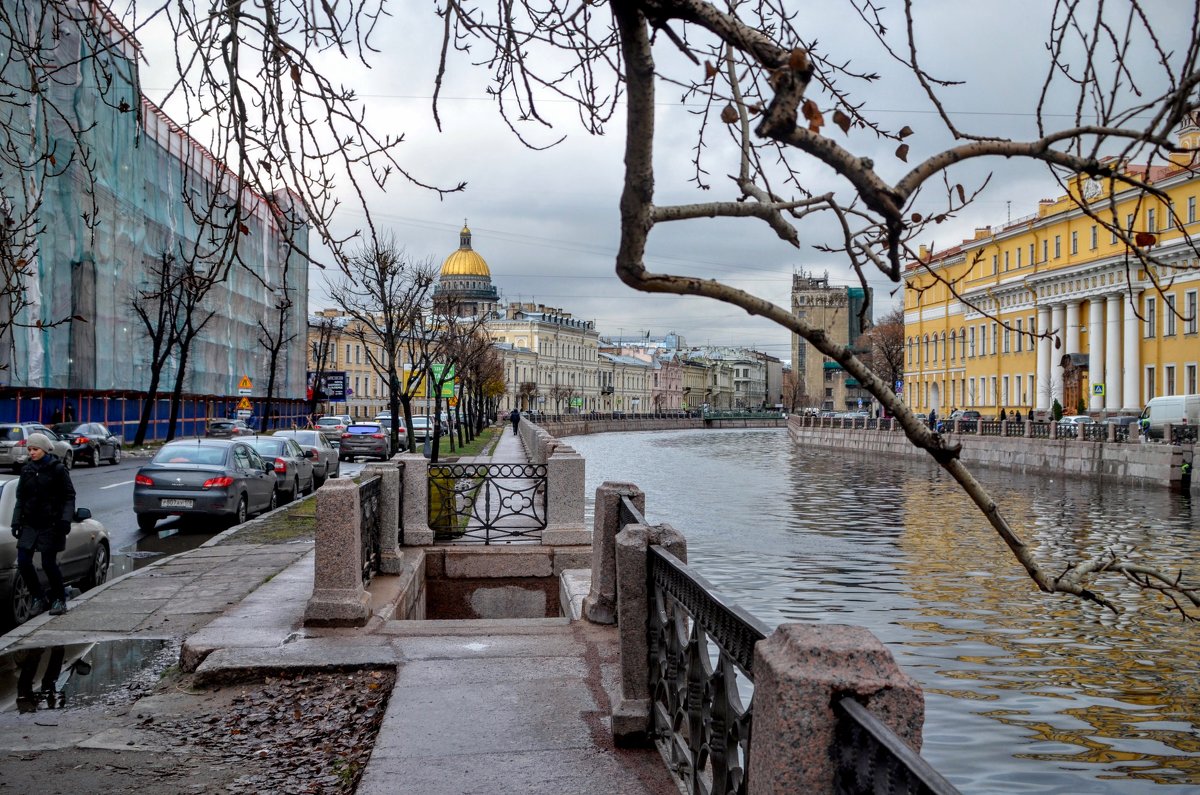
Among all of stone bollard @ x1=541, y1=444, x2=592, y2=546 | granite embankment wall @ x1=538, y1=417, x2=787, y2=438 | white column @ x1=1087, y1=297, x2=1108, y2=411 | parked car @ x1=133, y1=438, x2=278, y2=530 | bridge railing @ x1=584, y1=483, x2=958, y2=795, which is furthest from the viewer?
granite embankment wall @ x1=538, y1=417, x2=787, y2=438

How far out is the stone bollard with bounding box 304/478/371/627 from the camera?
8.87 metres

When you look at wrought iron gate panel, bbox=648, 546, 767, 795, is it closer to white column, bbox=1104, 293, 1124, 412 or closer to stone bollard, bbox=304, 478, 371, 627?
stone bollard, bbox=304, 478, 371, 627

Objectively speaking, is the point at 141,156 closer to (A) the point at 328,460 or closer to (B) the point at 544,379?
(A) the point at 328,460

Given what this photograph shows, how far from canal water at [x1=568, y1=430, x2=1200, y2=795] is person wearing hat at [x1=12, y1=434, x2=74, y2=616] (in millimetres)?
7687

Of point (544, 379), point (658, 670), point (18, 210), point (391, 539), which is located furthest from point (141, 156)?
point (544, 379)

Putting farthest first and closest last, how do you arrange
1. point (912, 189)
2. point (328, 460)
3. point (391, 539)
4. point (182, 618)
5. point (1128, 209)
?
1. point (1128, 209)
2. point (328, 460)
3. point (391, 539)
4. point (182, 618)
5. point (912, 189)

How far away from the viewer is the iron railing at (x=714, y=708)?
8.44 ft

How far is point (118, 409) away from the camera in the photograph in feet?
149

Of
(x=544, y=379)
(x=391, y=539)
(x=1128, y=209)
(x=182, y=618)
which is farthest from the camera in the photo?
(x=544, y=379)

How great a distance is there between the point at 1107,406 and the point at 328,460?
1832 inches

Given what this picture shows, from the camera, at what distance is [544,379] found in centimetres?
15588

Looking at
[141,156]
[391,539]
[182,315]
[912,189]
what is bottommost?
[391,539]

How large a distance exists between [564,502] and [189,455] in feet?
28.5

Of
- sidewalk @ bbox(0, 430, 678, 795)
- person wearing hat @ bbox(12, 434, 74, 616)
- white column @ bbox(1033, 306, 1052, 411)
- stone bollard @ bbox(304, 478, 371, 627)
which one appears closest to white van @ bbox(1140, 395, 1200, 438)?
white column @ bbox(1033, 306, 1052, 411)
